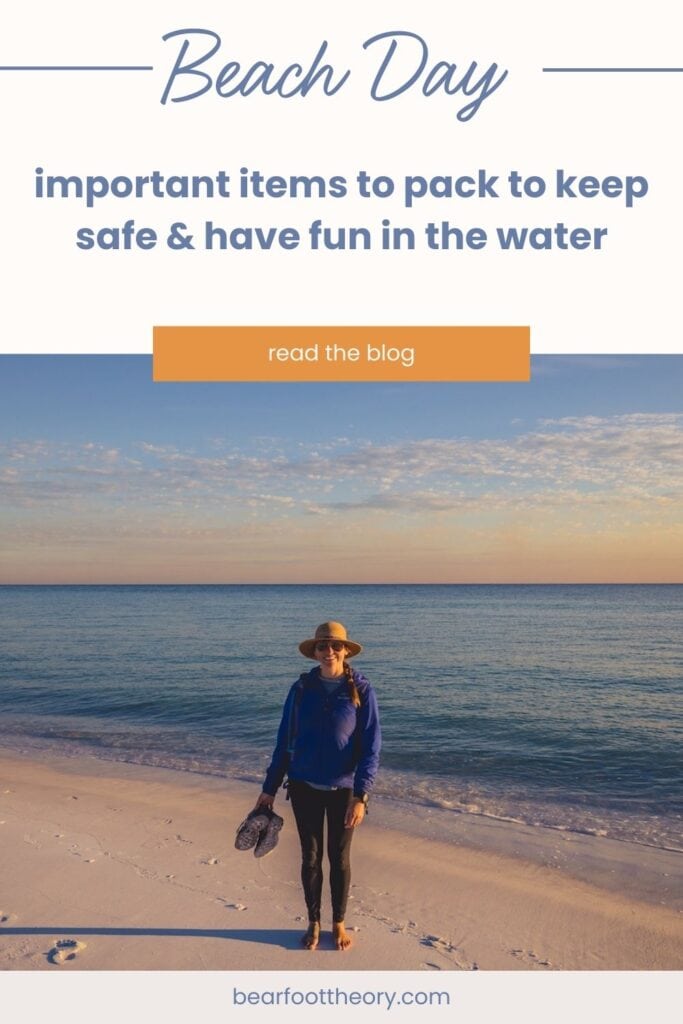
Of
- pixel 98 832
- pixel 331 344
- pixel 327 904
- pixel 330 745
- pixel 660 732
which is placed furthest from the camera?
pixel 660 732

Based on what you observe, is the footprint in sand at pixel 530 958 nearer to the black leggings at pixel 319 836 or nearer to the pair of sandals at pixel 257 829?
the black leggings at pixel 319 836

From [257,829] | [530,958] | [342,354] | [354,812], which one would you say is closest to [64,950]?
[257,829]

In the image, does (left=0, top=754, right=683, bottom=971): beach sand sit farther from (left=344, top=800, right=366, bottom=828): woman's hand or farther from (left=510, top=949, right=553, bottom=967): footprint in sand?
(left=344, top=800, right=366, bottom=828): woman's hand

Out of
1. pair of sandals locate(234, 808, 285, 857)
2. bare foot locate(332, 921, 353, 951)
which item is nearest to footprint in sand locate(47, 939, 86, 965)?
pair of sandals locate(234, 808, 285, 857)

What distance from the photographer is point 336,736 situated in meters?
4.66

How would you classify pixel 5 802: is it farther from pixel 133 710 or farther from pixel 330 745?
pixel 133 710

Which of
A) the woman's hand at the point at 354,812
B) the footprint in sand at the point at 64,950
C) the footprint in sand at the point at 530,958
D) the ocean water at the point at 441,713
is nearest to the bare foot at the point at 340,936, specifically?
the woman's hand at the point at 354,812

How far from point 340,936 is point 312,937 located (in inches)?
7.3

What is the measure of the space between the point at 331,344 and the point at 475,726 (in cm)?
979

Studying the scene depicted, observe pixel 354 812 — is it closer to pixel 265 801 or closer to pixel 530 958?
pixel 265 801

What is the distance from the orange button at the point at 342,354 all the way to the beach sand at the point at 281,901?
172 inches

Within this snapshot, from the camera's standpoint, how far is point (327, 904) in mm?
5719

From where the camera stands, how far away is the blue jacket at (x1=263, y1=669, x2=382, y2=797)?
4.66 metres

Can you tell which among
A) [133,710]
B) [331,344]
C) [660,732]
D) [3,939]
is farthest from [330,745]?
[133,710]
